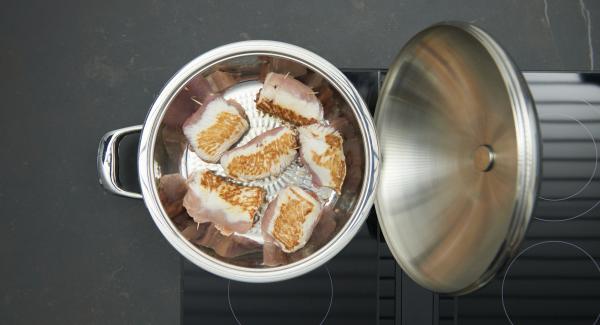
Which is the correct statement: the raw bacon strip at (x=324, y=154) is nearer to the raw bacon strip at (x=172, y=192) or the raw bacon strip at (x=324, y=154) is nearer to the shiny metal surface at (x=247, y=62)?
the shiny metal surface at (x=247, y=62)

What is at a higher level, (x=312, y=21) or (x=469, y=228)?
(x=312, y=21)

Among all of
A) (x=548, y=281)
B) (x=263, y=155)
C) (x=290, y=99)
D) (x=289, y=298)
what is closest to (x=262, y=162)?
(x=263, y=155)

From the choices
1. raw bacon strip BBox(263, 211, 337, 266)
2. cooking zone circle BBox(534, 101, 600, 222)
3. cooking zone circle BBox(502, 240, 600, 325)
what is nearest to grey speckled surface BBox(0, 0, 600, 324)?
cooking zone circle BBox(534, 101, 600, 222)

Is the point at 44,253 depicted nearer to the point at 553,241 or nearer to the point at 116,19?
the point at 116,19

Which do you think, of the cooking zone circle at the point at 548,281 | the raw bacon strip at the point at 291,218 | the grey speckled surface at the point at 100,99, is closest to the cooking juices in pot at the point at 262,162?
the raw bacon strip at the point at 291,218

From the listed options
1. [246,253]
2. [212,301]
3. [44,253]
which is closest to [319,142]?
[246,253]

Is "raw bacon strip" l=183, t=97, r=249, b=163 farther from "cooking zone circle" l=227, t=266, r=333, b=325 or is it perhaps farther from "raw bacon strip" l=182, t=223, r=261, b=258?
"cooking zone circle" l=227, t=266, r=333, b=325
